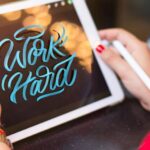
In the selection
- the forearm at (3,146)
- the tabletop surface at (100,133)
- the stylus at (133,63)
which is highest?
the forearm at (3,146)

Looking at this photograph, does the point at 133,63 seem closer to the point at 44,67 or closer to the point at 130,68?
the point at 130,68

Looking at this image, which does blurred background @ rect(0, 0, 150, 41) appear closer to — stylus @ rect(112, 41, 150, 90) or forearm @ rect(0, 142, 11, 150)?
stylus @ rect(112, 41, 150, 90)

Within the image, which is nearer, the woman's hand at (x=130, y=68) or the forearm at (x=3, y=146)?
the forearm at (x=3, y=146)

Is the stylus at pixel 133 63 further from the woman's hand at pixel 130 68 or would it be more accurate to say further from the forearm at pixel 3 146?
the forearm at pixel 3 146

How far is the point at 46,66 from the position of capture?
647 millimetres

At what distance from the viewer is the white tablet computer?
615 millimetres

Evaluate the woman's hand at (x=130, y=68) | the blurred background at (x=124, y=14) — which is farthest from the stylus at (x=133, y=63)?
the blurred background at (x=124, y=14)

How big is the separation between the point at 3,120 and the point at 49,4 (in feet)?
0.78

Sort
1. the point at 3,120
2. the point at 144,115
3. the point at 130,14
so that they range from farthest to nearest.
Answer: the point at 130,14, the point at 144,115, the point at 3,120

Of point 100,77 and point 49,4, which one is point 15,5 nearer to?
point 49,4

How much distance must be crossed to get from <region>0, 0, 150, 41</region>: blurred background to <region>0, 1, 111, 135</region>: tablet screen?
24cm

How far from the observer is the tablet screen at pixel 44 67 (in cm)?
61

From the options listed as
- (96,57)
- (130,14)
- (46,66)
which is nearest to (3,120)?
(46,66)

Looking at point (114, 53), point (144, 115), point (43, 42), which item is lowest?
point (144, 115)
